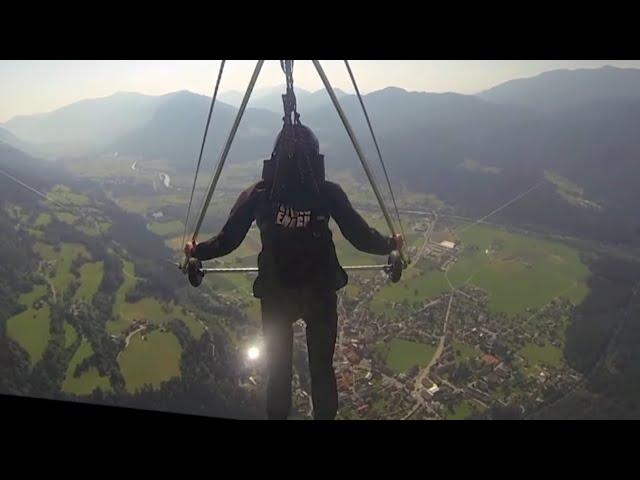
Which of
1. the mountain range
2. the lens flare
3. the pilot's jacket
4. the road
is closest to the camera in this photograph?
the pilot's jacket

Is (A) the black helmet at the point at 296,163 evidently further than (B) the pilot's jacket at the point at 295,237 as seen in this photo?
No

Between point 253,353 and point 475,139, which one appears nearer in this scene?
point 253,353

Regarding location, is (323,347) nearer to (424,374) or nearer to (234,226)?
(234,226)

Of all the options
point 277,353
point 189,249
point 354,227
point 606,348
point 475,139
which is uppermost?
point 475,139

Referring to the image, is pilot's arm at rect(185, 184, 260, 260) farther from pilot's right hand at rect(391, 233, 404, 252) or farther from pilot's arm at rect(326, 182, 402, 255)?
pilot's right hand at rect(391, 233, 404, 252)

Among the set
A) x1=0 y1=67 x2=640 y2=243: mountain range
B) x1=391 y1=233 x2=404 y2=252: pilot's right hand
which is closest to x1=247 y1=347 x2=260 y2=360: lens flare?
x1=391 y1=233 x2=404 y2=252: pilot's right hand

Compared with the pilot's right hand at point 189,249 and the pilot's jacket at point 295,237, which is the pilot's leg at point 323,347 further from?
the pilot's right hand at point 189,249

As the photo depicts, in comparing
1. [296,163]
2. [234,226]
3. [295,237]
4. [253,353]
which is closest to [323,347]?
[295,237]

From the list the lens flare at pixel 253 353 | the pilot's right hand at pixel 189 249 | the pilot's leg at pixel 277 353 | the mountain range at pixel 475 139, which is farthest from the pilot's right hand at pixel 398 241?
the mountain range at pixel 475 139
